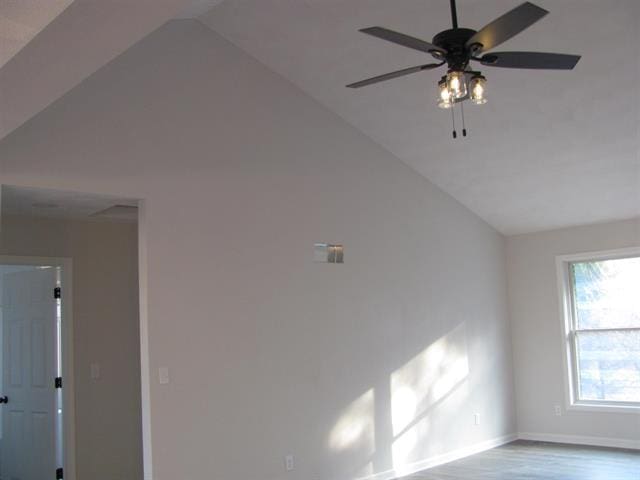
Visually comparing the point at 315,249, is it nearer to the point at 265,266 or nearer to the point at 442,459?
the point at 265,266

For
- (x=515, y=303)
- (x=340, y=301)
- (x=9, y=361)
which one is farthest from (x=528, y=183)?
(x=9, y=361)

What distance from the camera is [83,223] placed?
602 cm

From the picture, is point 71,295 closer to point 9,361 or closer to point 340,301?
point 9,361

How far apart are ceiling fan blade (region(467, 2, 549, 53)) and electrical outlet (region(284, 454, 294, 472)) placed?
146 inches

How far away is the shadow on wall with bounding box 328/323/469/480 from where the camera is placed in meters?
6.34

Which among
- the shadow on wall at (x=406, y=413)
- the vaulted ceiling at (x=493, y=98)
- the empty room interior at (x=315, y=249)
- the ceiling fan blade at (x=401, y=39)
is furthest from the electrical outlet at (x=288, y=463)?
the ceiling fan blade at (x=401, y=39)

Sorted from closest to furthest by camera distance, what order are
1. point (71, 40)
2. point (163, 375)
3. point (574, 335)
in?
point (71, 40) → point (163, 375) → point (574, 335)

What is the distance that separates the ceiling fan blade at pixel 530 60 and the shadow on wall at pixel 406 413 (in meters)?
3.71

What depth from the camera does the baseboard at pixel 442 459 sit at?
659cm

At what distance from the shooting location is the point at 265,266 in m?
5.84

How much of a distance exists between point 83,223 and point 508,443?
5181 millimetres

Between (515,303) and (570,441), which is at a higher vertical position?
(515,303)

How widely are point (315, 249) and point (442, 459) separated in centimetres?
266

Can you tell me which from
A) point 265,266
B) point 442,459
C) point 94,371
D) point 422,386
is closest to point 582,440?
point 442,459
